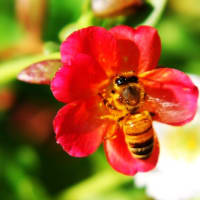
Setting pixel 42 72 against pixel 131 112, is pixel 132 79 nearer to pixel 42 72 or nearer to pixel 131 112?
pixel 131 112

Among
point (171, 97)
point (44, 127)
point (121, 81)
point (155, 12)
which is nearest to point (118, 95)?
point (121, 81)

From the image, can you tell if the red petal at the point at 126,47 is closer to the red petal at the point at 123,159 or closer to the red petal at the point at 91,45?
the red petal at the point at 91,45

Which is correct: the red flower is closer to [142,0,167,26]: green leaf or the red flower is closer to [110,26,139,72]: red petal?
[110,26,139,72]: red petal

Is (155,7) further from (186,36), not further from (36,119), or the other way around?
(36,119)

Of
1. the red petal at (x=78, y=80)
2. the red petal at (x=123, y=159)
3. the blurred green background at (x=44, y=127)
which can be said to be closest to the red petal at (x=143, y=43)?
the red petal at (x=78, y=80)

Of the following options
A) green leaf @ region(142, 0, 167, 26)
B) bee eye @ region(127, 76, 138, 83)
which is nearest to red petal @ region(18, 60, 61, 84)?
bee eye @ region(127, 76, 138, 83)
